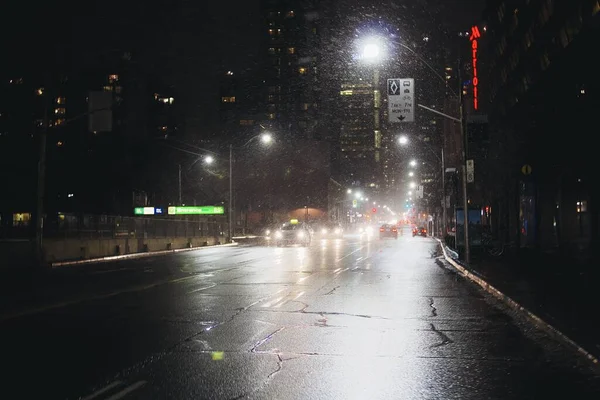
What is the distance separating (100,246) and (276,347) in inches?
1051

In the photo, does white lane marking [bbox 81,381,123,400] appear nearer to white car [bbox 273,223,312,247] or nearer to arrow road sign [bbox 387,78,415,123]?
arrow road sign [bbox 387,78,415,123]

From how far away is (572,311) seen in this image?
10.7 meters

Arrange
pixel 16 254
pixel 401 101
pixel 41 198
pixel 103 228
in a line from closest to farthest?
1. pixel 401 101
2. pixel 16 254
3. pixel 41 198
4. pixel 103 228

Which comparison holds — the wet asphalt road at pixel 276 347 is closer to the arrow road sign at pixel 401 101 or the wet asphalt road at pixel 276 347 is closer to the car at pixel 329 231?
the arrow road sign at pixel 401 101

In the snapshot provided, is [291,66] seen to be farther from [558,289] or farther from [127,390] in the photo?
[127,390]

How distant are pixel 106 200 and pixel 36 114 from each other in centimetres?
2083

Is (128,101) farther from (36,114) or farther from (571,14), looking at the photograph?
(571,14)

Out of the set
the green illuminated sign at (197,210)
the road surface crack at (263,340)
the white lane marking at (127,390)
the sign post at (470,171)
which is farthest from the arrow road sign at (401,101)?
the green illuminated sign at (197,210)

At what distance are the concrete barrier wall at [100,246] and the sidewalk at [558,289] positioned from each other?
19.6 meters

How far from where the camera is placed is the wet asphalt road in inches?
249

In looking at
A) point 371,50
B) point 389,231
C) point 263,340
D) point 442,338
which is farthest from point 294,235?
point 263,340

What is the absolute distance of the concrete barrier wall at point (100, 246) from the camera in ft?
93.7

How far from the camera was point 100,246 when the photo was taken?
3275cm

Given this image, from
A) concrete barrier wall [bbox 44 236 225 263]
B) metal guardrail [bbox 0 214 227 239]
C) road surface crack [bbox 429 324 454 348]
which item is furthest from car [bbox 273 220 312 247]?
road surface crack [bbox 429 324 454 348]
